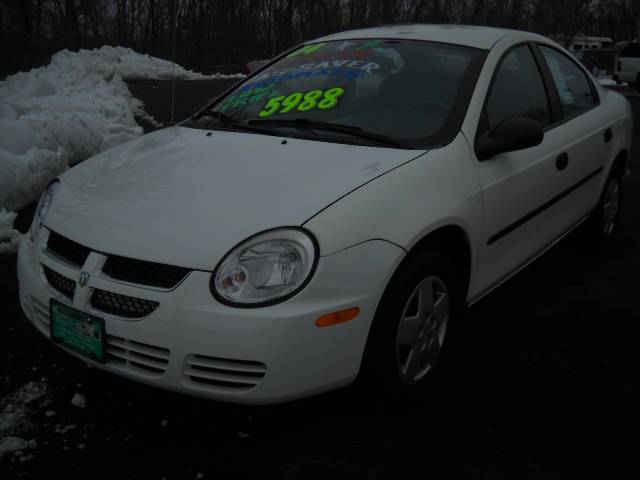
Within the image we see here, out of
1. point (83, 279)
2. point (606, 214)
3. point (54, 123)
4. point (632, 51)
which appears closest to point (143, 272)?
point (83, 279)

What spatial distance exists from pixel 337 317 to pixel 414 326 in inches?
20.6

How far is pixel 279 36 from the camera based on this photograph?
25828mm

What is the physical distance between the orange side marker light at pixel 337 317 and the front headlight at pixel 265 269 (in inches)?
5.2

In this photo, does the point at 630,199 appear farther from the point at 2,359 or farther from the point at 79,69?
the point at 79,69

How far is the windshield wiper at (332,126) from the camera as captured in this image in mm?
3043

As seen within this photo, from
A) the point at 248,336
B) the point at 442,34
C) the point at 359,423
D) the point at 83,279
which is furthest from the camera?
the point at 442,34

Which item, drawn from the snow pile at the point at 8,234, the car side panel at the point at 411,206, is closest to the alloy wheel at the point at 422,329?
the car side panel at the point at 411,206

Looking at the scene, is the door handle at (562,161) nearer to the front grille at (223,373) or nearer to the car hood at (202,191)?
the car hood at (202,191)

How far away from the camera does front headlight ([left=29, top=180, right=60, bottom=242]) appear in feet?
9.54

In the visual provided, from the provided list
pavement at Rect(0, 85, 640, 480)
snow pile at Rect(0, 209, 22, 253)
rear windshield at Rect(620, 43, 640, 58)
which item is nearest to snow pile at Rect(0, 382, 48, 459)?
pavement at Rect(0, 85, 640, 480)

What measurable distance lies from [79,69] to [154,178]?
960cm

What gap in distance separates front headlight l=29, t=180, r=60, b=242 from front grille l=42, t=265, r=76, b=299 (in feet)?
0.92

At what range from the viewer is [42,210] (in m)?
3.00

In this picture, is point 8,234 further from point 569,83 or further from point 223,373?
point 569,83
